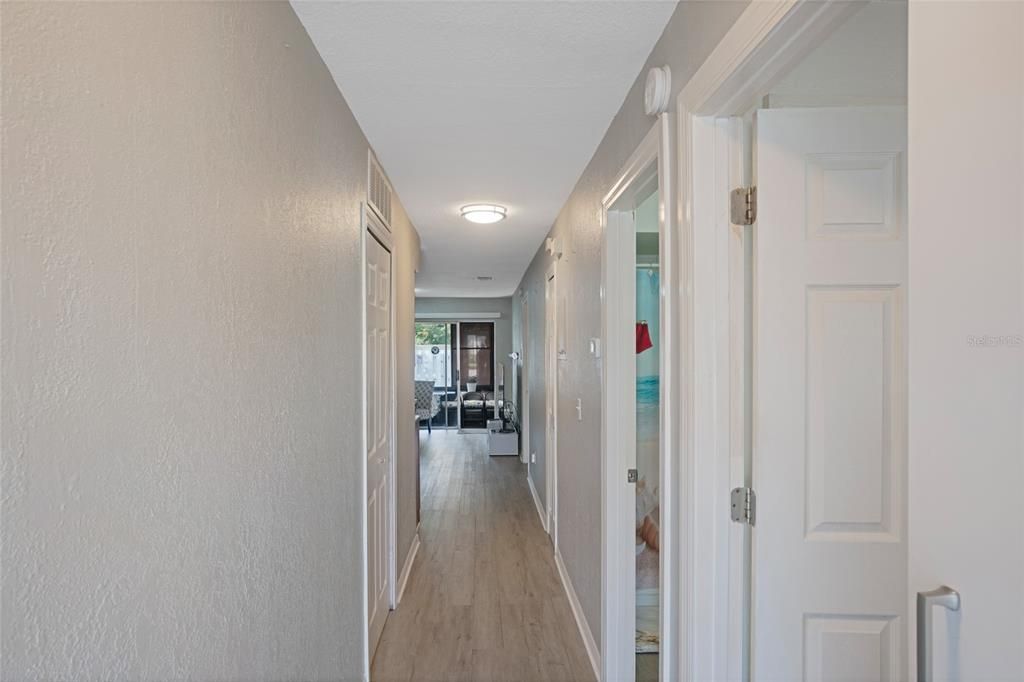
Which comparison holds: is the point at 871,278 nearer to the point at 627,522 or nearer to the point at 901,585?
the point at 901,585

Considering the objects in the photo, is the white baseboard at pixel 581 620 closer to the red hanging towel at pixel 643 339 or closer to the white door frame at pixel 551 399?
the white door frame at pixel 551 399

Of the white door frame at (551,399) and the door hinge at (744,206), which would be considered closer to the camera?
the door hinge at (744,206)

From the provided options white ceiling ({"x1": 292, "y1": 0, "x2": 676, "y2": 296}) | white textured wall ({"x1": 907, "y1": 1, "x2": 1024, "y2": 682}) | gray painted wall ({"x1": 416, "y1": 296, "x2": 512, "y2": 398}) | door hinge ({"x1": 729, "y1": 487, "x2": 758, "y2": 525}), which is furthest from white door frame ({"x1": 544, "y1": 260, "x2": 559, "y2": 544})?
gray painted wall ({"x1": 416, "y1": 296, "x2": 512, "y2": 398})

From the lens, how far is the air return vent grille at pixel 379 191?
2509 mm

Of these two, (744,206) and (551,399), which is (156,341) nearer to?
(744,206)

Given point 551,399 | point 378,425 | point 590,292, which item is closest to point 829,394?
point 590,292

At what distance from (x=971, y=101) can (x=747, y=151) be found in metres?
0.78

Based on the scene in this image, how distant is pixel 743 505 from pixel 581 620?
2025 mm

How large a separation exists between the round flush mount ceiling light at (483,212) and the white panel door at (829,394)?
7.93ft

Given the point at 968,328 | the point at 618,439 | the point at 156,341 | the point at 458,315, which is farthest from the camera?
the point at 458,315

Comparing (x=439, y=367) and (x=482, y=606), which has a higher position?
(x=439, y=367)

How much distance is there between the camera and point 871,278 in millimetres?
1291

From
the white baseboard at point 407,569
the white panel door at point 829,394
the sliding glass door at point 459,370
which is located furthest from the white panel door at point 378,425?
the sliding glass door at point 459,370

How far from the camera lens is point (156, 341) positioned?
0.83 meters
